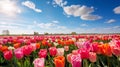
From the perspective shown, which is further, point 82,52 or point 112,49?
point 112,49

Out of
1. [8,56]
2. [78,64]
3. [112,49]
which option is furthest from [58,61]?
[8,56]

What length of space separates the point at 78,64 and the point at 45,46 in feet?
16.2

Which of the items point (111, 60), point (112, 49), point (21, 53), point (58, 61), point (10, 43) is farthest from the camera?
point (10, 43)

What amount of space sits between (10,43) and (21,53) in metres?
5.36

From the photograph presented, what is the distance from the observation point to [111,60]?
366 cm

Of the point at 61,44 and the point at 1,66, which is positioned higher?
the point at 61,44

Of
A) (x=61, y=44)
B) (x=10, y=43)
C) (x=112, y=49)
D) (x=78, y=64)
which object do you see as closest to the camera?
(x=78, y=64)

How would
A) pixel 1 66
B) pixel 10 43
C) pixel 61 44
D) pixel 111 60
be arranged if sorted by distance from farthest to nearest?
1. pixel 10 43
2. pixel 61 44
3. pixel 1 66
4. pixel 111 60

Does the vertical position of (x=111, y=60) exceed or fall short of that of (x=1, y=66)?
it exceeds it

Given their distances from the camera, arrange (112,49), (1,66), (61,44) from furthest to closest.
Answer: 1. (61,44)
2. (1,66)
3. (112,49)

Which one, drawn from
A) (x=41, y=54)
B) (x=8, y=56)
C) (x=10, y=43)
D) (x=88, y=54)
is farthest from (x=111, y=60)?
(x=10, y=43)

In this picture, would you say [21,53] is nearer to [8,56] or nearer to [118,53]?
[8,56]

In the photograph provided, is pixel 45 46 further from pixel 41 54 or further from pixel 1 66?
pixel 41 54

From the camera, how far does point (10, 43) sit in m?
9.40
